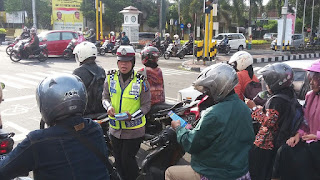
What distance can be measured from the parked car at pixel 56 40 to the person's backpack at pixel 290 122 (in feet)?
49.0

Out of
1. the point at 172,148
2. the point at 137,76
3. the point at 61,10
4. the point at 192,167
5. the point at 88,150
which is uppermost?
the point at 61,10

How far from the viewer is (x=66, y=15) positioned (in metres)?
32.2

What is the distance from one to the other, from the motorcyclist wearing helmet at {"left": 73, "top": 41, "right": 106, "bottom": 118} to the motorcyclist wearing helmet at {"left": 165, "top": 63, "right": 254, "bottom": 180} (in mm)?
1801

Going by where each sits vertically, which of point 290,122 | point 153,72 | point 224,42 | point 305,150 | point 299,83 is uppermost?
point 224,42

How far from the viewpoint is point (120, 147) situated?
3430 mm

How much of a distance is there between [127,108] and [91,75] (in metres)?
0.74

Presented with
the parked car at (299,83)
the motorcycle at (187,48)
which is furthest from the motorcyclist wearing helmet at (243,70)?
the motorcycle at (187,48)

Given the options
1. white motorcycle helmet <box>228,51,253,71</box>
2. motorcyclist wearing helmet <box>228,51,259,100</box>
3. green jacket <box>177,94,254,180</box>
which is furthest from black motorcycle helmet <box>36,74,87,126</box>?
white motorcycle helmet <box>228,51,253,71</box>

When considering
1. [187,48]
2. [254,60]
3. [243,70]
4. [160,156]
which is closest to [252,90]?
[243,70]

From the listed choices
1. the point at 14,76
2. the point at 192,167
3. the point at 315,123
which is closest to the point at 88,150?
the point at 192,167

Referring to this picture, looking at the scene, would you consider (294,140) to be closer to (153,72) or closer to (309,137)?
(309,137)

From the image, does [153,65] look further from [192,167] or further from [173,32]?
[173,32]

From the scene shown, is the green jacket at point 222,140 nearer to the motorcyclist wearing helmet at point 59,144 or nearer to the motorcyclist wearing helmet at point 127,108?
the motorcyclist wearing helmet at point 59,144

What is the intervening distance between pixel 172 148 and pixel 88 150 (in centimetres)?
189
